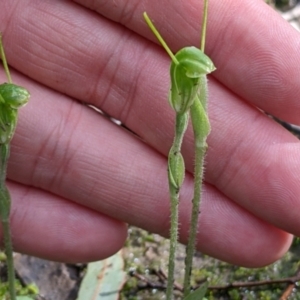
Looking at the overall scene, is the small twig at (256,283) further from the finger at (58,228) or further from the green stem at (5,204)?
the green stem at (5,204)

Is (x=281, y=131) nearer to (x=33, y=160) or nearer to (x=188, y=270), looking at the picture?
(x=188, y=270)

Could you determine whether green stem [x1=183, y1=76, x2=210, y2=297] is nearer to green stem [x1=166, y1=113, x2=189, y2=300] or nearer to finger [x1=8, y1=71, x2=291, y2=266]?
green stem [x1=166, y1=113, x2=189, y2=300]

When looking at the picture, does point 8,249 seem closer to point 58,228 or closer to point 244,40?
point 58,228

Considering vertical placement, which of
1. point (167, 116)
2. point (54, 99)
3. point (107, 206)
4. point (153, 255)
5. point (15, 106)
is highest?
point (15, 106)

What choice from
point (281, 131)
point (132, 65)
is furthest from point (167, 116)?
point (281, 131)

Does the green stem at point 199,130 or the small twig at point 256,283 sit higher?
the green stem at point 199,130

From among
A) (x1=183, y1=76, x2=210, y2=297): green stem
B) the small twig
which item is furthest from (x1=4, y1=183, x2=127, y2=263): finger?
(x1=183, y1=76, x2=210, y2=297): green stem

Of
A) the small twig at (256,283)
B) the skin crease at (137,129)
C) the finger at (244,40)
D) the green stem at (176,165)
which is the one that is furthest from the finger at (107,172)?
the green stem at (176,165)

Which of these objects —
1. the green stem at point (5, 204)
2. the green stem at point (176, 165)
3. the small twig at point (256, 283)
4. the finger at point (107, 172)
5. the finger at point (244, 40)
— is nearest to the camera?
the green stem at point (176, 165)
